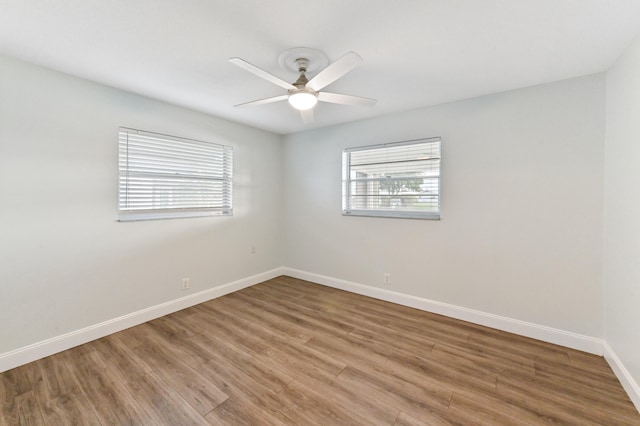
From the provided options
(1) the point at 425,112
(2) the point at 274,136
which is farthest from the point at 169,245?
(1) the point at 425,112

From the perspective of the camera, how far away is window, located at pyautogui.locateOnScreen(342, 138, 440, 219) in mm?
3070

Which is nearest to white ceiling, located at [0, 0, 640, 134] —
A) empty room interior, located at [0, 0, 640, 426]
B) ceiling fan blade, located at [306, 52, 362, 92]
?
empty room interior, located at [0, 0, 640, 426]

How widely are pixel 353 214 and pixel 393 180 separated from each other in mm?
713

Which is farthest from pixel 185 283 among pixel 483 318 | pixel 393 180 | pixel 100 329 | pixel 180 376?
pixel 483 318

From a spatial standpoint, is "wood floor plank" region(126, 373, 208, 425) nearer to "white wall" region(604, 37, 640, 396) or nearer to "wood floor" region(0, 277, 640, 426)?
"wood floor" region(0, 277, 640, 426)

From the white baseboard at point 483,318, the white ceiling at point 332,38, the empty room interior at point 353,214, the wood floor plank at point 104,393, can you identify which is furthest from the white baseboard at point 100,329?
the white ceiling at point 332,38

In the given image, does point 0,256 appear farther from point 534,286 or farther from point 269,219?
point 534,286

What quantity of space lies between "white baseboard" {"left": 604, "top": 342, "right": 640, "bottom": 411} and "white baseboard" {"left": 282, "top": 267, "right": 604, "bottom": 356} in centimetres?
12

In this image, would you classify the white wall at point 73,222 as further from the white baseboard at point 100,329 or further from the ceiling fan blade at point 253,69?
the ceiling fan blade at point 253,69

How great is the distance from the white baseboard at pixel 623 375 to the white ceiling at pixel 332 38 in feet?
7.39

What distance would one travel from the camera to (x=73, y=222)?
7.69 feet

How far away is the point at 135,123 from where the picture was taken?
2.72 metres

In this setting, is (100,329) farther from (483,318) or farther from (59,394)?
(483,318)

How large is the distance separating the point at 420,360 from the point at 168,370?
78.5 inches
